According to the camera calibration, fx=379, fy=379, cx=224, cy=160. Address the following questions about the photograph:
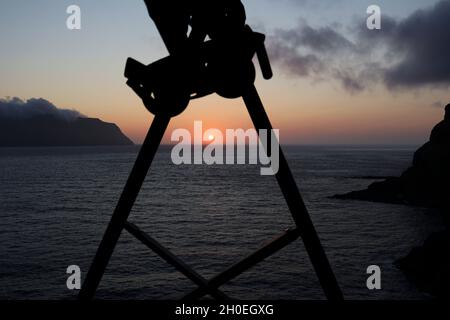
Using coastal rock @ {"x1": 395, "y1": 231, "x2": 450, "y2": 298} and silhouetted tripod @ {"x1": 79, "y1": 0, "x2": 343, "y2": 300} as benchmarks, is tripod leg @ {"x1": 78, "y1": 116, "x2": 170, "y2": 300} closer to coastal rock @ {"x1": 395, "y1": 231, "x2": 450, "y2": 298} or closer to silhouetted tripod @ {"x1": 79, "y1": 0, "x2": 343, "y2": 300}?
silhouetted tripod @ {"x1": 79, "y1": 0, "x2": 343, "y2": 300}

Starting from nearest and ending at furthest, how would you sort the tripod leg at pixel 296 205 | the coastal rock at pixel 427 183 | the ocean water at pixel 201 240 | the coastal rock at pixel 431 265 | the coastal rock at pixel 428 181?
the tripod leg at pixel 296 205, the coastal rock at pixel 431 265, the ocean water at pixel 201 240, the coastal rock at pixel 427 183, the coastal rock at pixel 428 181

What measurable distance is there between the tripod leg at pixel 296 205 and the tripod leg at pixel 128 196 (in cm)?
71

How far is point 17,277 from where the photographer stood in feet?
115

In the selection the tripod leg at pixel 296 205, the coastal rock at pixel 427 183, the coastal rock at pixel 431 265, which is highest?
the coastal rock at pixel 427 183

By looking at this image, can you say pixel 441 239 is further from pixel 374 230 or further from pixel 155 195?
pixel 155 195

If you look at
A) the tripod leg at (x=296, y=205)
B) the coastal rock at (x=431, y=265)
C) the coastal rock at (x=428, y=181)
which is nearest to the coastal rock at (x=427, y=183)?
the coastal rock at (x=428, y=181)

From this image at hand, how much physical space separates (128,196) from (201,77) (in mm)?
1115

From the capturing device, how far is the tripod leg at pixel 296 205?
9.58 ft

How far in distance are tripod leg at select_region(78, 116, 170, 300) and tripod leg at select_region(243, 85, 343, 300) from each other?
0.71m

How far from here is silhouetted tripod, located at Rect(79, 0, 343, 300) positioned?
2.94 meters

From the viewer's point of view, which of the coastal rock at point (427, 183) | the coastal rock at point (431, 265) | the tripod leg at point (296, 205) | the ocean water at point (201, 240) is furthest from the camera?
the coastal rock at point (427, 183)

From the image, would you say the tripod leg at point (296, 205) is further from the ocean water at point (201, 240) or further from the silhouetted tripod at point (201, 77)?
the ocean water at point (201, 240)

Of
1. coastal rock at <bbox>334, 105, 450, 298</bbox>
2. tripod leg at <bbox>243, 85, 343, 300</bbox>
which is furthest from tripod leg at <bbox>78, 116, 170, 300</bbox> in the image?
coastal rock at <bbox>334, 105, 450, 298</bbox>
